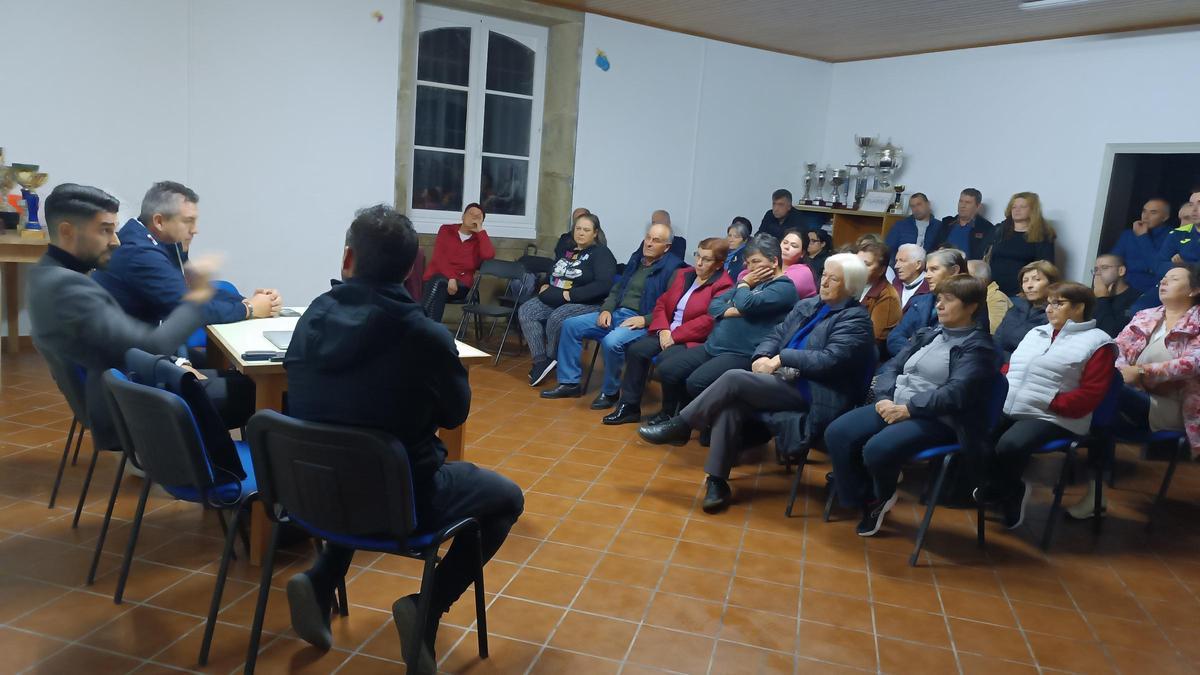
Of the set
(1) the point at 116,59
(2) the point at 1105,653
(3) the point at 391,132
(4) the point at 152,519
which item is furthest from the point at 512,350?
(2) the point at 1105,653

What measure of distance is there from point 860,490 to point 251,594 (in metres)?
2.40

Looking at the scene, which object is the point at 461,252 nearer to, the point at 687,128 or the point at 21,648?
the point at 687,128

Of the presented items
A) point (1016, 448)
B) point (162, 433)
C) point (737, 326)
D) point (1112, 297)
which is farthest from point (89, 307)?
point (1112, 297)

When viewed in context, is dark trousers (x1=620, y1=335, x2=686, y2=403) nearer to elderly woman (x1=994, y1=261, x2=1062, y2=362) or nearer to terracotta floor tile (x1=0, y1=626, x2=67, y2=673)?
elderly woman (x1=994, y1=261, x2=1062, y2=362)

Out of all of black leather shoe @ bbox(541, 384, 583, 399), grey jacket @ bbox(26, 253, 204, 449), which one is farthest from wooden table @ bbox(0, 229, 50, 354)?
black leather shoe @ bbox(541, 384, 583, 399)

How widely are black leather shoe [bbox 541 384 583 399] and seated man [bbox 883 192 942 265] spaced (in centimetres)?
360

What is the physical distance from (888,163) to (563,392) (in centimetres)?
450

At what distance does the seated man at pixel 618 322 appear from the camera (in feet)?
18.1

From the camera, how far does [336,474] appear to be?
6.62 ft

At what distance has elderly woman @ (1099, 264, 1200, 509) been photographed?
396 cm

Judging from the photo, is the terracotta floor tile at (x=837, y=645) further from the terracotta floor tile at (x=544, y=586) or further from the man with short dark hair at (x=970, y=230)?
the man with short dark hair at (x=970, y=230)

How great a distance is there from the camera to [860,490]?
11.9 feet

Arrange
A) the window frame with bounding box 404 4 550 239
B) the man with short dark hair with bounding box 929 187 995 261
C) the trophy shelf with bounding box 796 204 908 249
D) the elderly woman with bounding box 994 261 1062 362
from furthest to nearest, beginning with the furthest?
the trophy shelf with bounding box 796 204 908 249
the window frame with bounding box 404 4 550 239
the man with short dark hair with bounding box 929 187 995 261
the elderly woman with bounding box 994 261 1062 362

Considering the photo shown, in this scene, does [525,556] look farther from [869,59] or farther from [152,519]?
[869,59]
